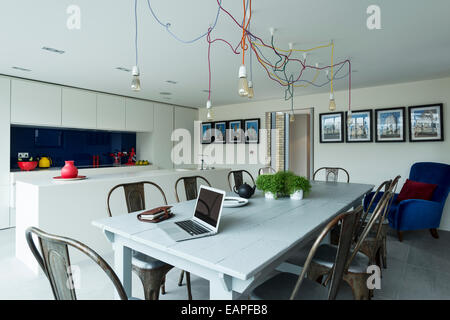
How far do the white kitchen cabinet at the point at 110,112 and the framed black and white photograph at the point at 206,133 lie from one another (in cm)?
204

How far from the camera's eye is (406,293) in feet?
7.55

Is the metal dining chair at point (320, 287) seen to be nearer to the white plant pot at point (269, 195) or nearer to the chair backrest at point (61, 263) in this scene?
the chair backrest at point (61, 263)

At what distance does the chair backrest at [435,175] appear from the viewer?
3652mm

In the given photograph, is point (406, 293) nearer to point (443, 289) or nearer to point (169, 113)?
point (443, 289)

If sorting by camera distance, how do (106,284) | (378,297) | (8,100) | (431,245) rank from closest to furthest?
(378,297) → (106,284) → (431,245) → (8,100)

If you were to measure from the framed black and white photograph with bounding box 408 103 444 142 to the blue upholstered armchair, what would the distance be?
1.69 ft

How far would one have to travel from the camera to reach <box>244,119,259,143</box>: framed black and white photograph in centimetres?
608

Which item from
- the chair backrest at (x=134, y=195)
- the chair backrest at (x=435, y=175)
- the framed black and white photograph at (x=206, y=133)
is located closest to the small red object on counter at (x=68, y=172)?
the chair backrest at (x=134, y=195)

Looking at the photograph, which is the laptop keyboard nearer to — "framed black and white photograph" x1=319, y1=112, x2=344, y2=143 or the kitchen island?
the kitchen island

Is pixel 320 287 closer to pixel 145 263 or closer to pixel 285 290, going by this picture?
pixel 285 290

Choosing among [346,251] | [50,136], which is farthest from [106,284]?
[50,136]
